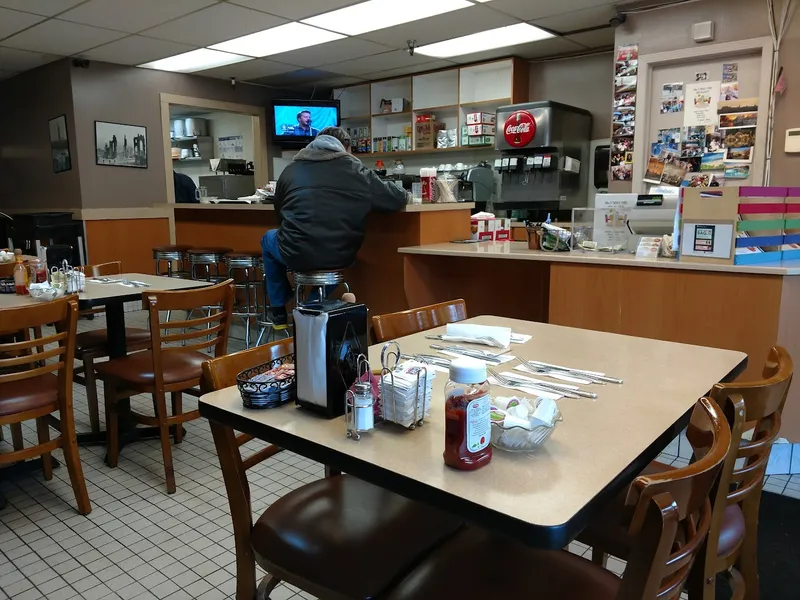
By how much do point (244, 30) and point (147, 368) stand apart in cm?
376

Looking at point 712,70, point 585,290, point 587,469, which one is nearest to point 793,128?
point 712,70

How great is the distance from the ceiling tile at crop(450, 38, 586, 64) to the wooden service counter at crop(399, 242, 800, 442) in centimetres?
308

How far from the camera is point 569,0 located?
4.56m

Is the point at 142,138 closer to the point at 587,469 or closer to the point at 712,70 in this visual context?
the point at 712,70

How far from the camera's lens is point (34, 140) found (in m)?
7.09

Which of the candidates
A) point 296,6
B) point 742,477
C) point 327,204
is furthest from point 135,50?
point 742,477

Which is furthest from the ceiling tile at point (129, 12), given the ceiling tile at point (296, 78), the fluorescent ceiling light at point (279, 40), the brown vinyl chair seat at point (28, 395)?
the brown vinyl chair seat at point (28, 395)

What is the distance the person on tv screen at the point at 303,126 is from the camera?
7.73 m

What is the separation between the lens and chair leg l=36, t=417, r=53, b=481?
2490 millimetres

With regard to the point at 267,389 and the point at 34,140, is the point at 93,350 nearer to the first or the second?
the point at 267,389

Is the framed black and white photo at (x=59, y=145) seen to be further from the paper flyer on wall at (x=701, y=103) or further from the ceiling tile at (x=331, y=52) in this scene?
the paper flyer on wall at (x=701, y=103)

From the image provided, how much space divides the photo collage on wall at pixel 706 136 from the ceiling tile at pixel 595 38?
3.35 ft

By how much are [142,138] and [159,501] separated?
5.37m

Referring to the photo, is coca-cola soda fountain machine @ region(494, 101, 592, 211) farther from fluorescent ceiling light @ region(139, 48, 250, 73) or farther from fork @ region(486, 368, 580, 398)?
fork @ region(486, 368, 580, 398)
